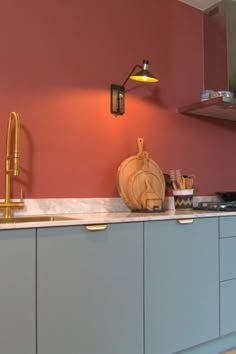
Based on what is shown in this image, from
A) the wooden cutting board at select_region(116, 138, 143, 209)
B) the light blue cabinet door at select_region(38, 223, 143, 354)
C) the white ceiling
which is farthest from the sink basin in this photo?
the white ceiling

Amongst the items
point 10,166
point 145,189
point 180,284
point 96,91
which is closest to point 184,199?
point 145,189

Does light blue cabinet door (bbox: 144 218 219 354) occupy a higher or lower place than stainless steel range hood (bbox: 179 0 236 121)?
lower

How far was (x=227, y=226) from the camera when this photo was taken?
6.98ft

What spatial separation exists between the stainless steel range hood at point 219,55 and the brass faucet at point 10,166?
1.38m

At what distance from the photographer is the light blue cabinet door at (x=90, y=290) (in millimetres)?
1415

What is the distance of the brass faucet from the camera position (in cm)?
180

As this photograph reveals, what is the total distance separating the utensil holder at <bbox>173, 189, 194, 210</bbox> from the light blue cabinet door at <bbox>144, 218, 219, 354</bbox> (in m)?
0.41

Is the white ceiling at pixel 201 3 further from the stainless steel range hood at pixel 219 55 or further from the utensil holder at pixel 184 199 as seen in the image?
the utensil holder at pixel 184 199

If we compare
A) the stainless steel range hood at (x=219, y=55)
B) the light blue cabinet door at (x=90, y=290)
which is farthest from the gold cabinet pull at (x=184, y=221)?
the stainless steel range hood at (x=219, y=55)

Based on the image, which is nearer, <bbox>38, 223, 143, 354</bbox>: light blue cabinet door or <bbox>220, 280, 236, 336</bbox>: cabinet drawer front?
<bbox>38, 223, 143, 354</bbox>: light blue cabinet door

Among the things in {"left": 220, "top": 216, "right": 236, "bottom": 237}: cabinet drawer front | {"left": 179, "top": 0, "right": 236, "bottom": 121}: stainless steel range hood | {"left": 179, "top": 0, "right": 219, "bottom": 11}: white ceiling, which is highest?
{"left": 179, "top": 0, "right": 219, "bottom": 11}: white ceiling

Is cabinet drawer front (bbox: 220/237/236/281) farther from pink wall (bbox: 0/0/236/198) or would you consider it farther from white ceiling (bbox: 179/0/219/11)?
white ceiling (bbox: 179/0/219/11)

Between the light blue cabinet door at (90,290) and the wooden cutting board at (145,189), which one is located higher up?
the wooden cutting board at (145,189)

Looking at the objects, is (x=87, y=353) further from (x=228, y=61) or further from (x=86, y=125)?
(x=228, y=61)
